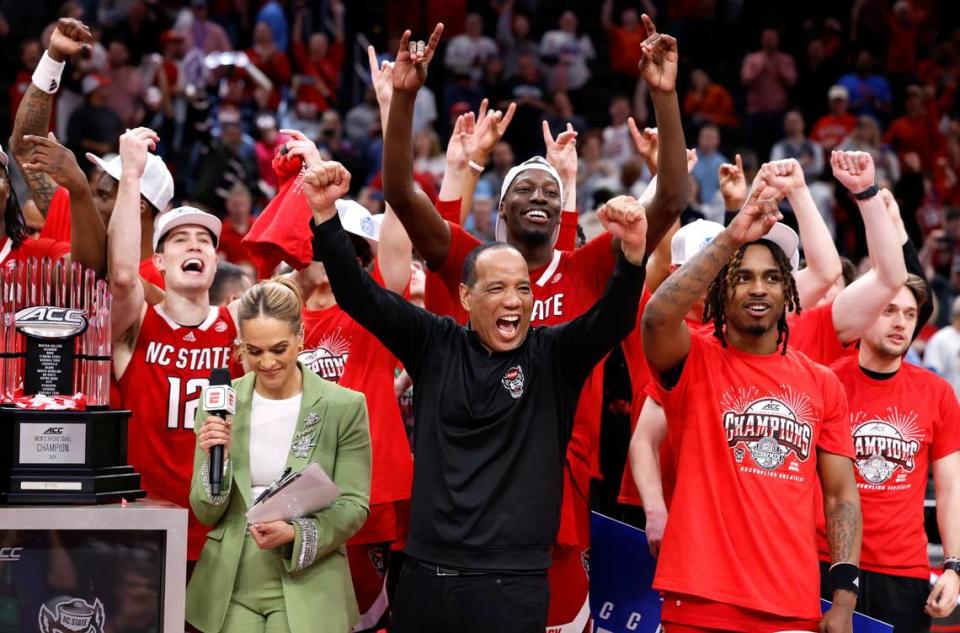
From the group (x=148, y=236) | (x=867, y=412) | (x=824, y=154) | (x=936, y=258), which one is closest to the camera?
(x=867, y=412)

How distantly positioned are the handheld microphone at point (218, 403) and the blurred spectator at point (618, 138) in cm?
1129

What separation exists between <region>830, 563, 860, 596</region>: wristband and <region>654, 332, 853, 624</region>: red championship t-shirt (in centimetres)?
10

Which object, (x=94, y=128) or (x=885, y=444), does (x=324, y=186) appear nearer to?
(x=885, y=444)

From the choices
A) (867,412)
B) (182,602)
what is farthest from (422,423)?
(867,412)

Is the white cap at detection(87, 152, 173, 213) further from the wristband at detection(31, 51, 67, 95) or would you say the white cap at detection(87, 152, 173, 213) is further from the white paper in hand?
the white paper in hand

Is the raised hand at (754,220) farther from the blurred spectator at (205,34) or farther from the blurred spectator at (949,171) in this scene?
the blurred spectator at (949,171)

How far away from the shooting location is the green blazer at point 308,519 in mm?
4414

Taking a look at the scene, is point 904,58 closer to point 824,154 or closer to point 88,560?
point 824,154

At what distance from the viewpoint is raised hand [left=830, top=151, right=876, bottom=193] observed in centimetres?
495

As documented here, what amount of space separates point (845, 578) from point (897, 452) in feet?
3.20

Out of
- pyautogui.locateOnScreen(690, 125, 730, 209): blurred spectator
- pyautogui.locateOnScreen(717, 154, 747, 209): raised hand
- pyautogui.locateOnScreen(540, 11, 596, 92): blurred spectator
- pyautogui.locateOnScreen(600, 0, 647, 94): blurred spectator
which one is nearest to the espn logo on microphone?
pyautogui.locateOnScreen(717, 154, 747, 209): raised hand

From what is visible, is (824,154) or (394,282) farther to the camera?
(824,154)

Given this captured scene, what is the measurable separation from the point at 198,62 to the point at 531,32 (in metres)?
5.34

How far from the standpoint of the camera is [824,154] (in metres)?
16.1
